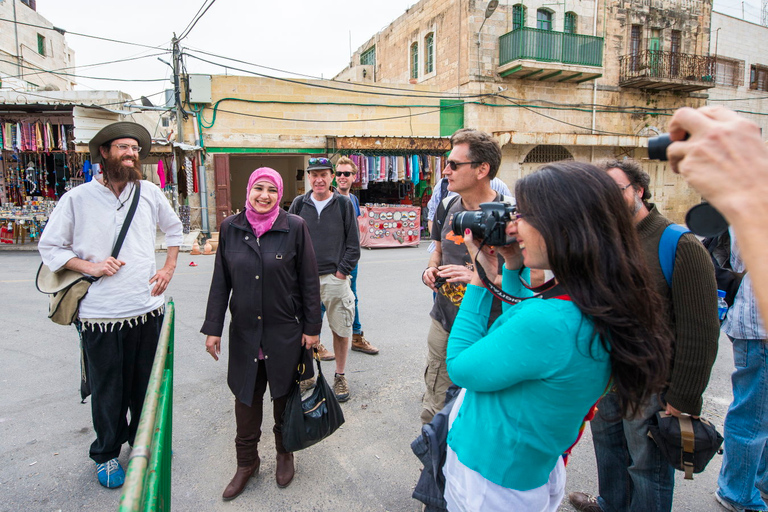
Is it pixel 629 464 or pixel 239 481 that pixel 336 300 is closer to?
pixel 239 481

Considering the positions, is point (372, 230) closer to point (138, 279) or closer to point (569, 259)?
point (138, 279)

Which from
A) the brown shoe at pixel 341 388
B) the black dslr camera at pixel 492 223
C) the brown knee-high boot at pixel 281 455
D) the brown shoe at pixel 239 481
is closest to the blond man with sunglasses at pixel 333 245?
the brown shoe at pixel 341 388

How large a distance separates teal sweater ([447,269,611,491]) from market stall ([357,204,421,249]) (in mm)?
11011

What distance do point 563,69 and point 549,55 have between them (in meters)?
0.71

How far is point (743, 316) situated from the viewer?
2.29m

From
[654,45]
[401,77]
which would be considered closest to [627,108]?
[654,45]

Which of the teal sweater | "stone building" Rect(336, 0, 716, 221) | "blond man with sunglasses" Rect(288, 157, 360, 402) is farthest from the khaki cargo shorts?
"stone building" Rect(336, 0, 716, 221)

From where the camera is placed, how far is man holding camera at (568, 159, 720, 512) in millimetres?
1836

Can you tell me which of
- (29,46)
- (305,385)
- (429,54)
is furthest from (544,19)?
(29,46)

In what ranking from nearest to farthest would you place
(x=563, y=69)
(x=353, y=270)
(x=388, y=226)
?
1. (x=353, y=270)
2. (x=388, y=226)
3. (x=563, y=69)

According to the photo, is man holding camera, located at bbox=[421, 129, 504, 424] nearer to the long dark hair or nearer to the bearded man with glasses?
the bearded man with glasses

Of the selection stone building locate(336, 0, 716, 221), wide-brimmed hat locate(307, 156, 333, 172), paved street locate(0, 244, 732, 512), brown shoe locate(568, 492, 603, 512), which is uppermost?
stone building locate(336, 0, 716, 221)

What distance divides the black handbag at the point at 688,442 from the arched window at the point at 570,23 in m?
18.9

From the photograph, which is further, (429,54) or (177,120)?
(429,54)
